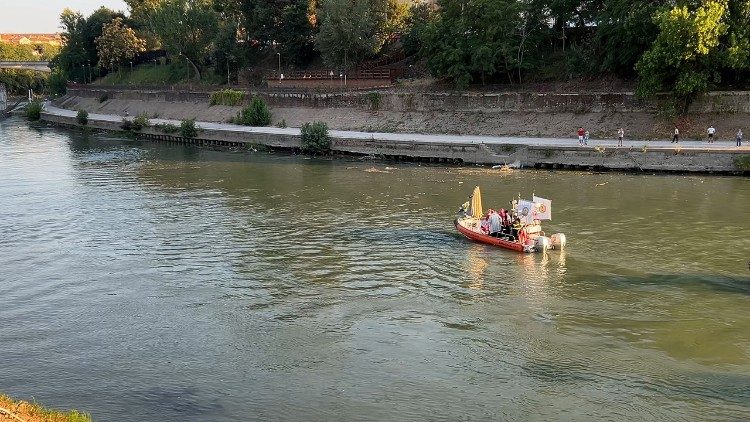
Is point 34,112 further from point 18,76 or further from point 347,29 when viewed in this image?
point 347,29

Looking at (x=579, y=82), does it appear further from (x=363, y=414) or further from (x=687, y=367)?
(x=363, y=414)

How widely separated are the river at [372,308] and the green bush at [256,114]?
90.0ft

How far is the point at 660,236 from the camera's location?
27.7 meters

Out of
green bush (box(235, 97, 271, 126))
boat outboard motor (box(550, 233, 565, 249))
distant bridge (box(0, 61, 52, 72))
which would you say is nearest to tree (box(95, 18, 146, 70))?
distant bridge (box(0, 61, 52, 72))

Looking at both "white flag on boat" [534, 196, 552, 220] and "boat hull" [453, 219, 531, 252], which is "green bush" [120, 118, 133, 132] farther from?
"white flag on boat" [534, 196, 552, 220]

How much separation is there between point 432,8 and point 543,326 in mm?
58742

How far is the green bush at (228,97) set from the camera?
226 feet

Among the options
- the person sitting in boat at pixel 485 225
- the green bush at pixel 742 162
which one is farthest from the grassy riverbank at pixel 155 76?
the person sitting in boat at pixel 485 225

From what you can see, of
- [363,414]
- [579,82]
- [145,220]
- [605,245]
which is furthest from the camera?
[579,82]

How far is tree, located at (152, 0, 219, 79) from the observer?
261ft

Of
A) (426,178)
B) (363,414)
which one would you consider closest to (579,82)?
(426,178)

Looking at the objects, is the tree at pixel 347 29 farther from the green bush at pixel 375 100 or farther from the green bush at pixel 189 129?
the green bush at pixel 189 129

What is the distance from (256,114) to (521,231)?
1641 inches

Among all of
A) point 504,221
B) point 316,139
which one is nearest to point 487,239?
point 504,221
